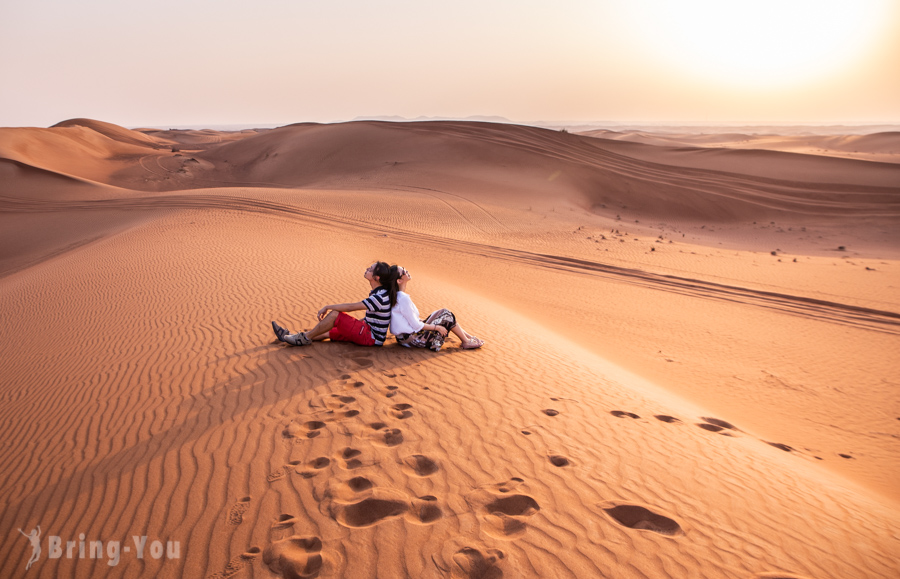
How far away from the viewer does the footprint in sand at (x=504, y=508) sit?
320 centimetres

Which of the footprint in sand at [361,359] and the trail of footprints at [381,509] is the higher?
the footprint in sand at [361,359]

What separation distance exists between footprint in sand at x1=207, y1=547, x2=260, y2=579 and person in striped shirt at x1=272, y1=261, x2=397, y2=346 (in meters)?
3.04

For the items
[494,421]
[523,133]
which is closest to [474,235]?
[494,421]

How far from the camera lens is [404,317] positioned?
5.95m

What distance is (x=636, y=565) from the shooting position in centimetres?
293

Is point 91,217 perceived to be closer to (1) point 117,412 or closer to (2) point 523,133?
(1) point 117,412

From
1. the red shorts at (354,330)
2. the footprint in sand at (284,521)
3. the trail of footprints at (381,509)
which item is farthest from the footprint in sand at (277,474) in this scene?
the red shorts at (354,330)

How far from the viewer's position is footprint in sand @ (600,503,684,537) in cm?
326

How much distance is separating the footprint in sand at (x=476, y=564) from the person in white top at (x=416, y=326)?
3.23 m

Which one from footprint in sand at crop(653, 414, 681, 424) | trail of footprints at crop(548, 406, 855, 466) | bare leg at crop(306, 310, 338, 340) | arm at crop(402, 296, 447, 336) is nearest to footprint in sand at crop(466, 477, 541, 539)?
trail of footprints at crop(548, 406, 855, 466)

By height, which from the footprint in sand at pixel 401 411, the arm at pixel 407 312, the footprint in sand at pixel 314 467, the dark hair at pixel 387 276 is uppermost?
the dark hair at pixel 387 276

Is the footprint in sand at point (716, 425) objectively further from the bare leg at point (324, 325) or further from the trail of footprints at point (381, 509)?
the bare leg at point (324, 325)

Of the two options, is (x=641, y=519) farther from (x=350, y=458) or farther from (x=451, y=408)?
(x=350, y=458)

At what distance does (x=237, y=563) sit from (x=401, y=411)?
80.4 inches
